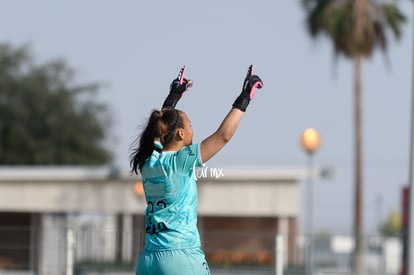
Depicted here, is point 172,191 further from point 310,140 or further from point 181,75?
point 310,140

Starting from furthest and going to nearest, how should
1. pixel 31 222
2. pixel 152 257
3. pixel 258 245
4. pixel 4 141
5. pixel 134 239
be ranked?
pixel 4 141
pixel 31 222
pixel 258 245
pixel 134 239
pixel 152 257

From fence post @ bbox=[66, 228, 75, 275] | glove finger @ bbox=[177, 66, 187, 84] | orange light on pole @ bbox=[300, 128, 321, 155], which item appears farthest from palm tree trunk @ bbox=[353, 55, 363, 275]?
glove finger @ bbox=[177, 66, 187, 84]

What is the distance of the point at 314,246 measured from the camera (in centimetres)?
2312

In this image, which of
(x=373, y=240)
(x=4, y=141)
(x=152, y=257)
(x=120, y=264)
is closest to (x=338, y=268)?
(x=373, y=240)

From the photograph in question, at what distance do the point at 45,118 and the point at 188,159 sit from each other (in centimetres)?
5975

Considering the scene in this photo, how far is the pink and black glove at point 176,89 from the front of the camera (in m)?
8.31

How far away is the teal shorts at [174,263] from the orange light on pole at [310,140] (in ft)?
59.6

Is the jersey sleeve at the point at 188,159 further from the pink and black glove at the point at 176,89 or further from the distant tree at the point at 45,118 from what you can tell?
the distant tree at the point at 45,118

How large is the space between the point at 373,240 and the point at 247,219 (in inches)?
646

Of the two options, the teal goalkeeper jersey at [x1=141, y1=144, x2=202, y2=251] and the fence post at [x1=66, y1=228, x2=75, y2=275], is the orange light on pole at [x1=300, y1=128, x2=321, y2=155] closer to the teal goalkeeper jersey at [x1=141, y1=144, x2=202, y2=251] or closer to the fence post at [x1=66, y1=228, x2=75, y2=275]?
the fence post at [x1=66, y1=228, x2=75, y2=275]

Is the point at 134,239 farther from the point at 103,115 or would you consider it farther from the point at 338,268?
the point at 103,115

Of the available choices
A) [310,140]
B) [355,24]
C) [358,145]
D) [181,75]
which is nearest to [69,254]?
[310,140]

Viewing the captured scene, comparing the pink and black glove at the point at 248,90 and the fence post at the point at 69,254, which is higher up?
the pink and black glove at the point at 248,90

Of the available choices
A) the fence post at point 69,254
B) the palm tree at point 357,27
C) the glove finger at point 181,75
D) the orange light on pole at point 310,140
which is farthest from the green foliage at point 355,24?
the glove finger at point 181,75
